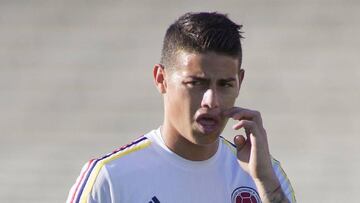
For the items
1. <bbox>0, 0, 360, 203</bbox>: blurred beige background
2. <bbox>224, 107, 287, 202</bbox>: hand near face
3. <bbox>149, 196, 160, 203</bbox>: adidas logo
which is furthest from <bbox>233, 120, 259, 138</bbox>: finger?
<bbox>0, 0, 360, 203</bbox>: blurred beige background

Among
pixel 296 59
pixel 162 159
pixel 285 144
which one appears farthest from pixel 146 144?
pixel 296 59

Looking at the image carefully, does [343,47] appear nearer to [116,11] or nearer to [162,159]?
[116,11]

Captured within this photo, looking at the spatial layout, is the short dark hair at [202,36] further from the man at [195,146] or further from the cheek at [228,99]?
the cheek at [228,99]

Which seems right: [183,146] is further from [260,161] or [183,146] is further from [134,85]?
[134,85]

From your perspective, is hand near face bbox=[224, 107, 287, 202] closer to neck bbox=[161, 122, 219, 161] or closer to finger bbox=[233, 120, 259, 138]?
finger bbox=[233, 120, 259, 138]

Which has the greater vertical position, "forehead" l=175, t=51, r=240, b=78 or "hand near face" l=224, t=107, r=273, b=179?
"forehead" l=175, t=51, r=240, b=78

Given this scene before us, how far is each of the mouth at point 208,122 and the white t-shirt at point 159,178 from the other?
26 centimetres

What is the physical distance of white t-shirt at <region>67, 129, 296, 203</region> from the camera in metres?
2.91

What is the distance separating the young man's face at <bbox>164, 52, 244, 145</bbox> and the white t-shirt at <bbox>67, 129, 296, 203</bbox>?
0.16 meters

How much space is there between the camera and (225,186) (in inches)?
122

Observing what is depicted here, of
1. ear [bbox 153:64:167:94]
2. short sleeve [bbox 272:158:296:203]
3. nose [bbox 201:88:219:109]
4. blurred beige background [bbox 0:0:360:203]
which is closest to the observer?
nose [bbox 201:88:219:109]

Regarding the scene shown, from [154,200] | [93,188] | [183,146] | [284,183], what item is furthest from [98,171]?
[284,183]

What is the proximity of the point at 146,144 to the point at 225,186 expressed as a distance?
11.4 inches

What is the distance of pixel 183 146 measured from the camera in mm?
3080
